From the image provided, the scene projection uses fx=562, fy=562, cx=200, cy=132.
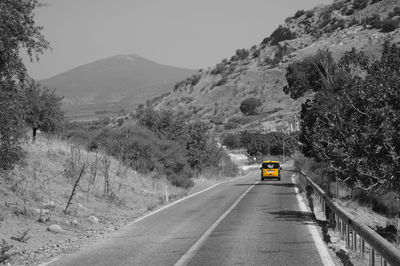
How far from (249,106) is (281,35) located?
3857 centimetres

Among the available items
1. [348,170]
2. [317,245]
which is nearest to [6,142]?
[317,245]

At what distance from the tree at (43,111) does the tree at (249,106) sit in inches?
2729

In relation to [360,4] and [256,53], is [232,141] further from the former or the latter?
[360,4]

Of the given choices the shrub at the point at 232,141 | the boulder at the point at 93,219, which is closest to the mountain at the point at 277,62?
the shrub at the point at 232,141

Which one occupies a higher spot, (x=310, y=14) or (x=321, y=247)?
(x=310, y=14)

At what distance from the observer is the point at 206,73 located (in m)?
133

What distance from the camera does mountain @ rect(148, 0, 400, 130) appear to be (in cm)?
9775

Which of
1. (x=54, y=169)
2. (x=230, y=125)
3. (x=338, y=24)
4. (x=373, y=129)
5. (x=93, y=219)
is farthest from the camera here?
(x=338, y=24)

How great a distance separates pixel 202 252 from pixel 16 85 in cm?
588

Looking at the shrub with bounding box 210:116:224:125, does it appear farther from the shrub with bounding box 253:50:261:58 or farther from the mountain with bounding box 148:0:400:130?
the shrub with bounding box 253:50:261:58

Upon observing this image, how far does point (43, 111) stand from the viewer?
99.1 feet

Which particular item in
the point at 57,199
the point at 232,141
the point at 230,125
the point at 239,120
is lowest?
the point at 57,199

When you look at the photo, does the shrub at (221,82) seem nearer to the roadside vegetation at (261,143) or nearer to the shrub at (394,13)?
the roadside vegetation at (261,143)

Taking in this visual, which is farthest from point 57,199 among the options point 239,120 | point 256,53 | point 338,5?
point 338,5
